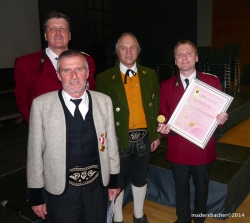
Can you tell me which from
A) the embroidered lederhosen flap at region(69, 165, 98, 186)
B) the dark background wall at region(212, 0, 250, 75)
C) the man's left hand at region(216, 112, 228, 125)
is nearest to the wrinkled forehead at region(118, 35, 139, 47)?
the man's left hand at region(216, 112, 228, 125)

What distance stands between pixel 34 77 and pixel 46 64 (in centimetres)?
12

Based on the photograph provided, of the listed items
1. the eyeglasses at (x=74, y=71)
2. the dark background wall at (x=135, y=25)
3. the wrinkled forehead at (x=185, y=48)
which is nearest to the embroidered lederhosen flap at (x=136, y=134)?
the wrinkled forehead at (x=185, y=48)

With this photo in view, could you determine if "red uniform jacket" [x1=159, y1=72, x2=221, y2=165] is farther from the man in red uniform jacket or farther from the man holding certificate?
the man in red uniform jacket

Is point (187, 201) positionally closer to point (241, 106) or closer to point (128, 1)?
point (241, 106)

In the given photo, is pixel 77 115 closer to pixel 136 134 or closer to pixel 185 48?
pixel 136 134

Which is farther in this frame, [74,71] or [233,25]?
[233,25]

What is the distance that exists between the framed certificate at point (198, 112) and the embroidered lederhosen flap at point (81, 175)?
0.72 m

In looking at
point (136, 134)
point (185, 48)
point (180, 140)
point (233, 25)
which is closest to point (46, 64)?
point (136, 134)

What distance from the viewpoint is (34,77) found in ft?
6.19

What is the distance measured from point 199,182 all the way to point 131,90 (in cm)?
84

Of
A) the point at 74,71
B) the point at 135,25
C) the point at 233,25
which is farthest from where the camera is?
the point at 135,25

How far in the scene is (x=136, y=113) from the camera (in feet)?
6.66

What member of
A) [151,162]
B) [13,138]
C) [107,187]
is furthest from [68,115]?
[13,138]

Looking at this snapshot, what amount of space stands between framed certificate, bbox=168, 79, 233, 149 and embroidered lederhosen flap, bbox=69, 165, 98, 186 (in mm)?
718
